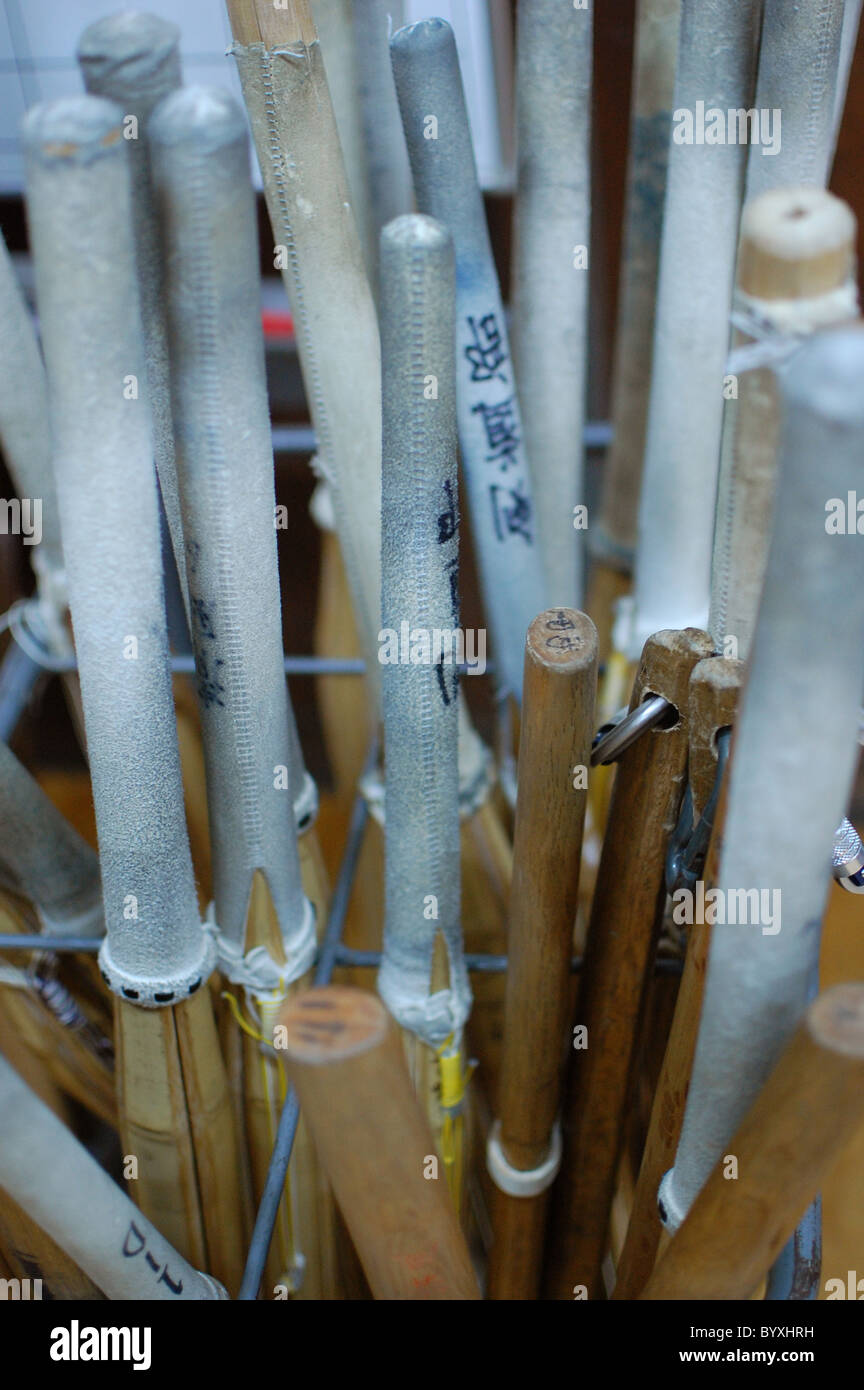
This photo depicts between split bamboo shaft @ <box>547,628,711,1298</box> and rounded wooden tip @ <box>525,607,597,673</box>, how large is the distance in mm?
41

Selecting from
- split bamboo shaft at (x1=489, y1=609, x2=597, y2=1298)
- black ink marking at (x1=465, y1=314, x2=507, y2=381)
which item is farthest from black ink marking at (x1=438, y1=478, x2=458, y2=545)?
black ink marking at (x1=465, y1=314, x2=507, y2=381)

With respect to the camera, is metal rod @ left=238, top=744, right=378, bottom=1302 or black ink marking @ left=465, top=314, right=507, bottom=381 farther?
black ink marking @ left=465, top=314, right=507, bottom=381

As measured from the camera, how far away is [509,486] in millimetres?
700

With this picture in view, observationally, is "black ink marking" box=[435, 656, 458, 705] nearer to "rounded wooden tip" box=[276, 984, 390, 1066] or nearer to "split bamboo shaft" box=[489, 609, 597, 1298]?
"split bamboo shaft" box=[489, 609, 597, 1298]

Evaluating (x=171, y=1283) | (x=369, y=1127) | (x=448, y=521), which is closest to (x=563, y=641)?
(x=448, y=521)

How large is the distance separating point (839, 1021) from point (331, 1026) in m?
0.16

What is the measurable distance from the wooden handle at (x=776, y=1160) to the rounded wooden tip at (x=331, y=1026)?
13cm

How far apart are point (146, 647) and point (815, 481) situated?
267 mm

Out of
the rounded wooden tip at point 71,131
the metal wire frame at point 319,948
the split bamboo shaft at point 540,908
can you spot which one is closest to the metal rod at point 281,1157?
the metal wire frame at point 319,948

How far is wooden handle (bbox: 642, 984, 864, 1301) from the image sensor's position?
39cm

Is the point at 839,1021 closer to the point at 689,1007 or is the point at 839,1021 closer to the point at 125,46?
the point at 689,1007
